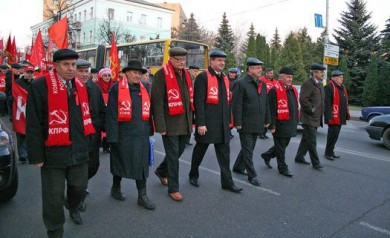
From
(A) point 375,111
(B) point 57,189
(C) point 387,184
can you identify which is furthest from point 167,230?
(A) point 375,111

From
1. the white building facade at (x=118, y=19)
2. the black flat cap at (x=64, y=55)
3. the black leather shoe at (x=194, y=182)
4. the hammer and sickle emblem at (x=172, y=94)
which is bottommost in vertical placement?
the black leather shoe at (x=194, y=182)

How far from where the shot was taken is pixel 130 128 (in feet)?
14.8

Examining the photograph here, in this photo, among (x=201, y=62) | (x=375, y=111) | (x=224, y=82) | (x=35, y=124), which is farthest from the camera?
(x=201, y=62)

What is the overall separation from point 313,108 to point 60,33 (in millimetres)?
5717

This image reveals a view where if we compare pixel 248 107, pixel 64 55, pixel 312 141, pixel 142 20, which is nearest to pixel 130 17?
pixel 142 20

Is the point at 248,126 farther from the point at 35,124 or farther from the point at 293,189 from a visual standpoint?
the point at 35,124

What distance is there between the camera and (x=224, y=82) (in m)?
5.25

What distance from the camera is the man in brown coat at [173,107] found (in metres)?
4.82

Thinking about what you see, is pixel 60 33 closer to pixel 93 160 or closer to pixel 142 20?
pixel 93 160

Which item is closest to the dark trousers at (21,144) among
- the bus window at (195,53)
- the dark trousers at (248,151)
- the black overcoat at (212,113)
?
the black overcoat at (212,113)

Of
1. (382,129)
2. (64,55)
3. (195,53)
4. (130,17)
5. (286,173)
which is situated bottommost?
(286,173)

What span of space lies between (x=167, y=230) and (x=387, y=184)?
13.4 ft

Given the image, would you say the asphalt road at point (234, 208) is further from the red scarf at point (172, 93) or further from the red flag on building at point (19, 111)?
the red scarf at point (172, 93)

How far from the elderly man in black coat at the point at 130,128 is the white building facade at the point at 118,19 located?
49.2 m
